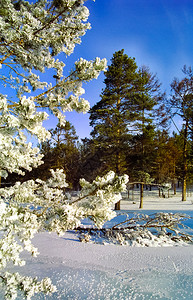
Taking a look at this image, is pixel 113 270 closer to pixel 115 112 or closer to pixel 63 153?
pixel 115 112

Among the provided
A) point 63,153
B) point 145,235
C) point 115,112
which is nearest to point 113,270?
point 145,235

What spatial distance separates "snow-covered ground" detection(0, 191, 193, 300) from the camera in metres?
3.54

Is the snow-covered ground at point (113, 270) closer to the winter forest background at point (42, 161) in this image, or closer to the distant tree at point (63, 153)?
the winter forest background at point (42, 161)

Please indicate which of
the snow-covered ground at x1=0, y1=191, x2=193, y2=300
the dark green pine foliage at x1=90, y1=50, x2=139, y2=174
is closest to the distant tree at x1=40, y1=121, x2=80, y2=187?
the dark green pine foliage at x1=90, y1=50, x2=139, y2=174

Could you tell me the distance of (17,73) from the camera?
12.5 ft

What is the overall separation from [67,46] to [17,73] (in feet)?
3.63

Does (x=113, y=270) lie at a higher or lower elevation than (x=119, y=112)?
lower

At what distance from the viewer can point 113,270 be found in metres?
4.44

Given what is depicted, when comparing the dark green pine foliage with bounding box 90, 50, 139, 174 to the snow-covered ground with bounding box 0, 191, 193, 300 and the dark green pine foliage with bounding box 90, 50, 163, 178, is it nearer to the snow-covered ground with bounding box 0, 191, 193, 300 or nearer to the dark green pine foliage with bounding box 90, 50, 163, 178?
the dark green pine foliage with bounding box 90, 50, 163, 178

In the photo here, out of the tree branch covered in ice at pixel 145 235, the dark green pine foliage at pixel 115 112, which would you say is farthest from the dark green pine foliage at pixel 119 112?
the tree branch covered in ice at pixel 145 235

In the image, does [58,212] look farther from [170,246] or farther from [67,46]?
[170,246]

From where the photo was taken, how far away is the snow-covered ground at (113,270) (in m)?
3.54

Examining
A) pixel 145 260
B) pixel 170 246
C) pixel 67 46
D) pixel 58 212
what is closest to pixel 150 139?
pixel 170 246

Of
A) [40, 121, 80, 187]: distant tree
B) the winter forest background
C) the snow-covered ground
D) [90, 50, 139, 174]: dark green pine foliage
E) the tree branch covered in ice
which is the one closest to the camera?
the winter forest background
